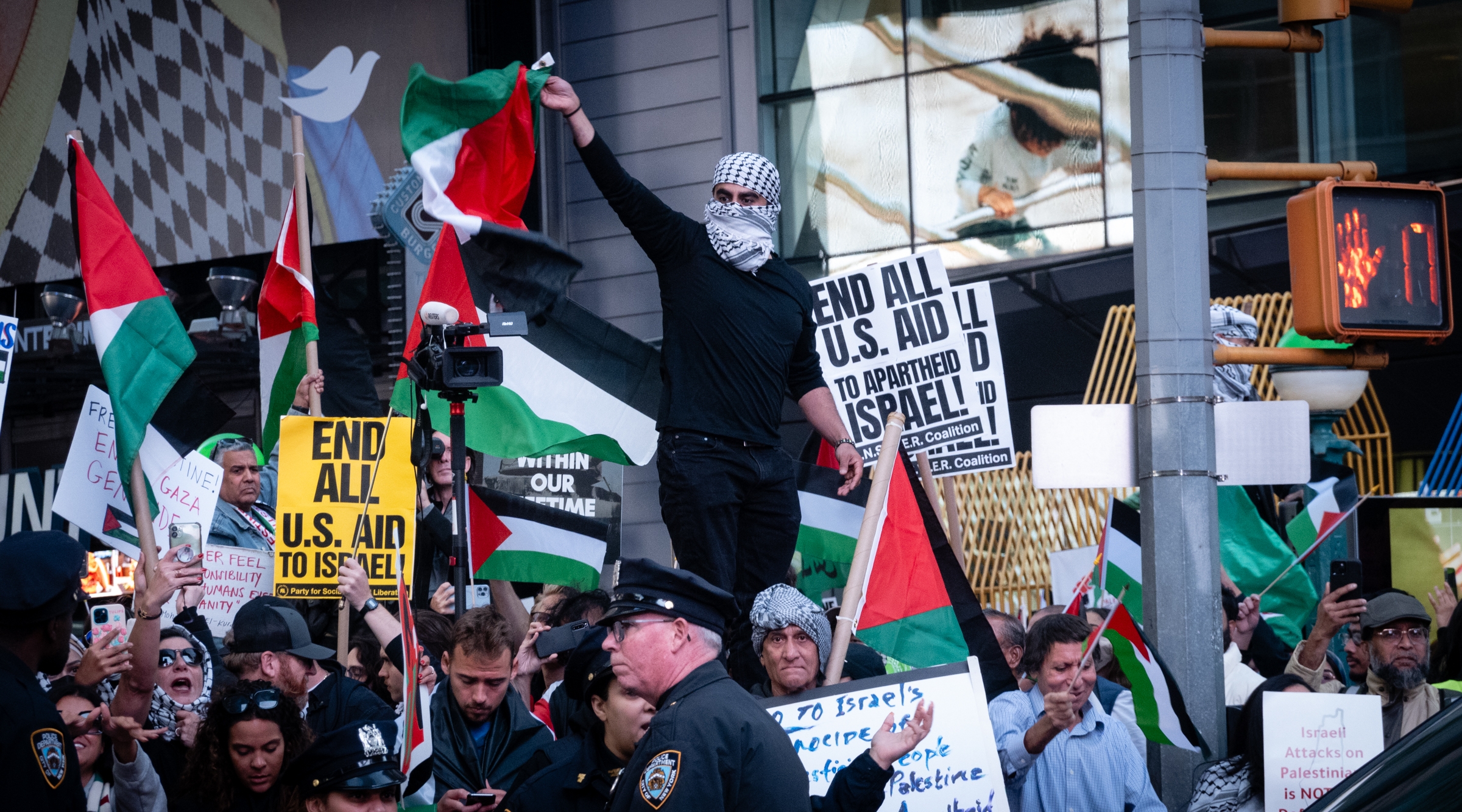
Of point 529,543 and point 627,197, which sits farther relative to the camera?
point 529,543

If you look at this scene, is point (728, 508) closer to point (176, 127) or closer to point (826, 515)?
point (826, 515)

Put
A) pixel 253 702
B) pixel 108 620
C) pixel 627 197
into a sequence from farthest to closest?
pixel 108 620, pixel 627 197, pixel 253 702

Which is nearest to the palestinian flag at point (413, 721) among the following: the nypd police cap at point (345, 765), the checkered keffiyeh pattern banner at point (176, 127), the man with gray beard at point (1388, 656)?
the nypd police cap at point (345, 765)

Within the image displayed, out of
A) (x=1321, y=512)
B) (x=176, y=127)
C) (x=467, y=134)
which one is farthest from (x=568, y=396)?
(x=176, y=127)

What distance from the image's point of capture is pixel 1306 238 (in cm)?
607

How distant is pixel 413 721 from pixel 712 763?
5.25ft

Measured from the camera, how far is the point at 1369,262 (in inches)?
239

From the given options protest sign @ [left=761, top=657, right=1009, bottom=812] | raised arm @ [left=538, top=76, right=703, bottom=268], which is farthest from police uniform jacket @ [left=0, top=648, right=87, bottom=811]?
raised arm @ [left=538, top=76, right=703, bottom=268]

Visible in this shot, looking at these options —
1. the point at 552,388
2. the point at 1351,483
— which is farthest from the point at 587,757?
the point at 1351,483

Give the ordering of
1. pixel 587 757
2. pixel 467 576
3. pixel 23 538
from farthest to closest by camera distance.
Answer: pixel 467 576 < pixel 587 757 < pixel 23 538

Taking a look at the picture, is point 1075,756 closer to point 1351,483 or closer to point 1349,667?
point 1349,667

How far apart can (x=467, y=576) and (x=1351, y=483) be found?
15.2ft

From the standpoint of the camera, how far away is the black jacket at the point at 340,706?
5.98m

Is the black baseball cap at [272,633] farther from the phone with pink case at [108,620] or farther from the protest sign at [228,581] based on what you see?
the protest sign at [228,581]
